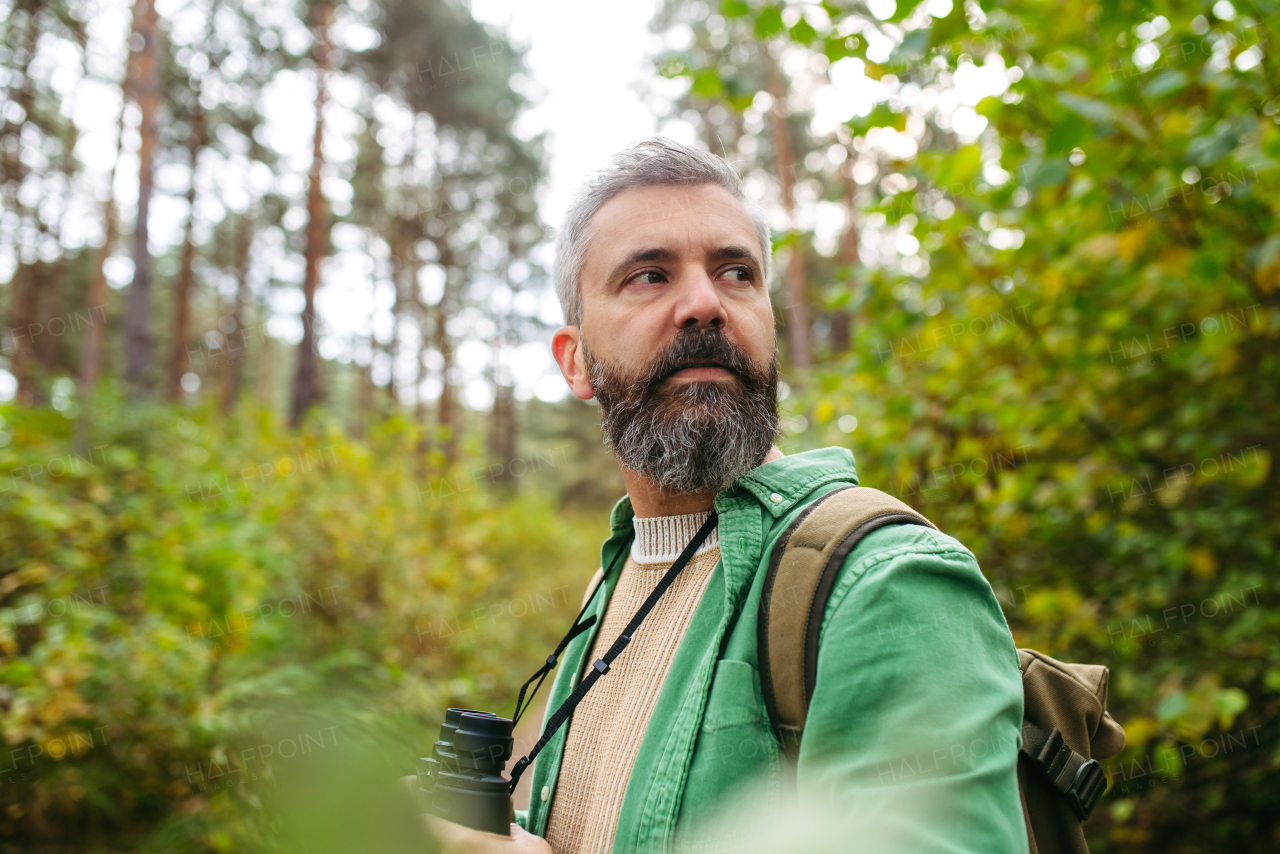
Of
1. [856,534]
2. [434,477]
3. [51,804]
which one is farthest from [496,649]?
[856,534]

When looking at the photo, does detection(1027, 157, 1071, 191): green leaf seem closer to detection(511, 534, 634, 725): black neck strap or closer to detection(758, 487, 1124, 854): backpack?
detection(758, 487, 1124, 854): backpack

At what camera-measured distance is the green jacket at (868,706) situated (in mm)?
899

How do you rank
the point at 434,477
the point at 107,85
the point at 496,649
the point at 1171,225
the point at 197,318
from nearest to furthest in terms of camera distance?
the point at 1171,225
the point at 496,649
the point at 434,477
the point at 107,85
the point at 197,318

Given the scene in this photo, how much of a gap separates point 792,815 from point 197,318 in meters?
34.5

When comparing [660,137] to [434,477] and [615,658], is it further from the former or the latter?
[434,477]

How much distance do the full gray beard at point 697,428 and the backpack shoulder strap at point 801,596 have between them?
13.4 inches

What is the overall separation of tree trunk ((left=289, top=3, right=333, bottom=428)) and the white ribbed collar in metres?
10.5

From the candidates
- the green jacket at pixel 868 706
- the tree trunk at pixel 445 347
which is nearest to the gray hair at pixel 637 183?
the green jacket at pixel 868 706

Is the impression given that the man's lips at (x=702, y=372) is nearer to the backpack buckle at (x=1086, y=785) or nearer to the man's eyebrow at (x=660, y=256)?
the man's eyebrow at (x=660, y=256)

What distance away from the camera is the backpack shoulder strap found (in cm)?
111

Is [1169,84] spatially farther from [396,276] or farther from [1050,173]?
[396,276]

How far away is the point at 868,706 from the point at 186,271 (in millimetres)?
20041

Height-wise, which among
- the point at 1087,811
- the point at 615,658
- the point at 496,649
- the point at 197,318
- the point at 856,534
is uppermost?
the point at 197,318

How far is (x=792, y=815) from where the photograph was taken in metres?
0.62
